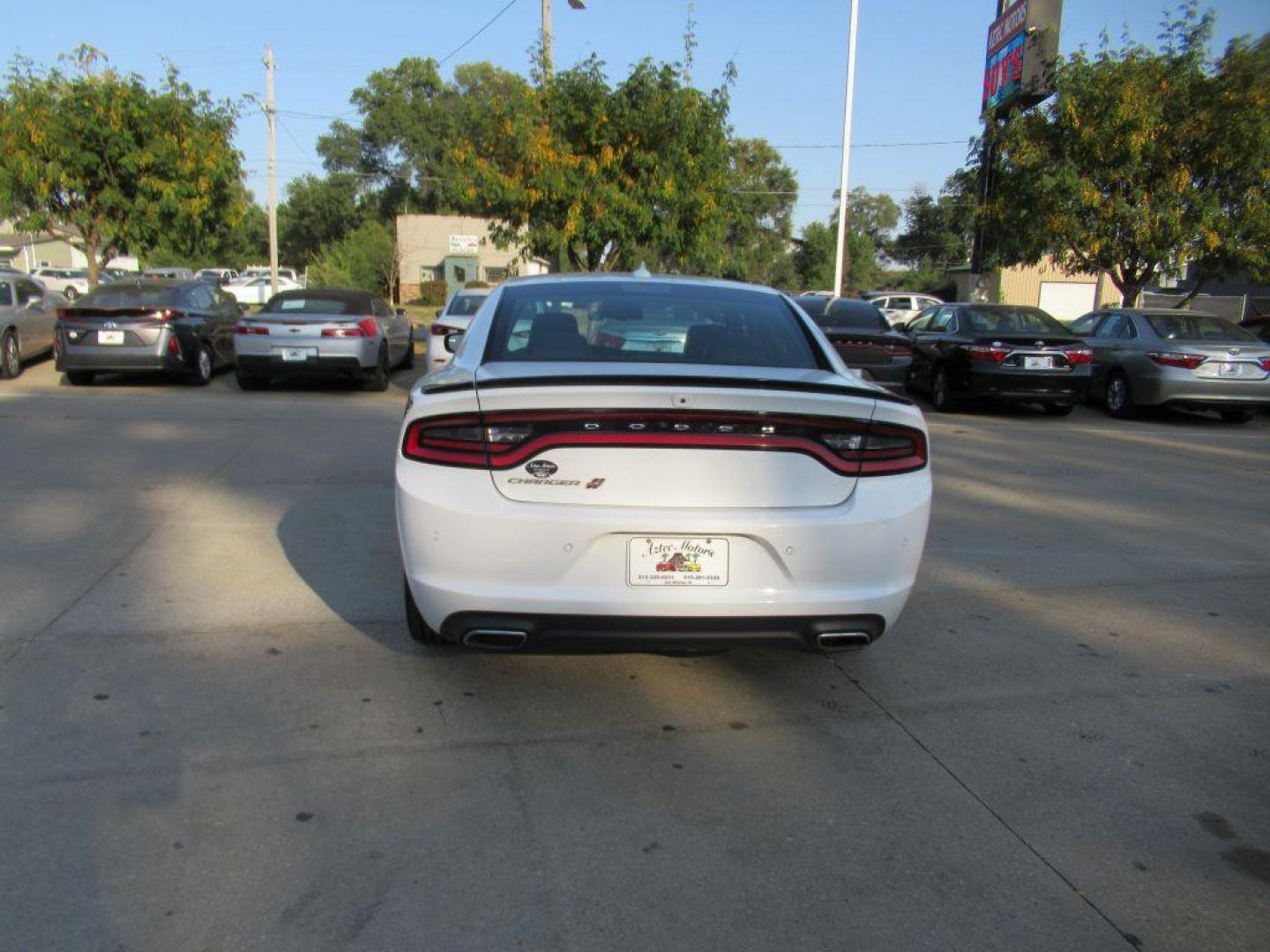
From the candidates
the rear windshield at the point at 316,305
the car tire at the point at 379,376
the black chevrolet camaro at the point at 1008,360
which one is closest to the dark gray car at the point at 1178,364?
the black chevrolet camaro at the point at 1008,360

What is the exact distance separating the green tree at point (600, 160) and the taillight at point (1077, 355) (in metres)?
7.65

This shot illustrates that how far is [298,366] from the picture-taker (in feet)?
43.5

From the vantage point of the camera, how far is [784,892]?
275 centimetres

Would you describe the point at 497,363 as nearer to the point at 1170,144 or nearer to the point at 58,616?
the point at 58,616

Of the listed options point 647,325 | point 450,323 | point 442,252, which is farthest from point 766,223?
point 647,325

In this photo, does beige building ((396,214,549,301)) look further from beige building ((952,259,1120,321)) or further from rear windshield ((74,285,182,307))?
rear windshield ((74,285,182,307))

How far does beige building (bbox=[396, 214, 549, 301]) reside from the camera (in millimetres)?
48759

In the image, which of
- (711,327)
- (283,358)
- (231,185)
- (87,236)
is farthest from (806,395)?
(231,185)

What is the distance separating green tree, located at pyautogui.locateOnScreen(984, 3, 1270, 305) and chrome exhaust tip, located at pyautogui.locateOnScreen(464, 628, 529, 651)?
16349mm

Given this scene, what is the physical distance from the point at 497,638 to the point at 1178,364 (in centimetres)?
1194

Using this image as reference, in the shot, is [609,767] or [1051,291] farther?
[1051,291]

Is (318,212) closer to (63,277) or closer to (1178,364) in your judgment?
(63,277)

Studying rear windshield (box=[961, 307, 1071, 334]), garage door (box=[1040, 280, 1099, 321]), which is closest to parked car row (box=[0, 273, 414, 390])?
rear windshield (box=[961, 307, 1071, 334])

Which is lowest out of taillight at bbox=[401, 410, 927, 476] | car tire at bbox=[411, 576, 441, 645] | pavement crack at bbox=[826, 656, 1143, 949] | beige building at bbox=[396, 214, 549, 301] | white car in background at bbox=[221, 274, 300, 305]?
pavement crack at bbox=[826, 656, 1143, 949]
